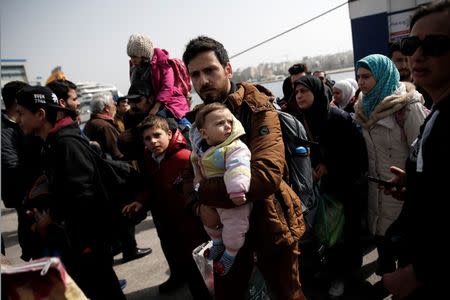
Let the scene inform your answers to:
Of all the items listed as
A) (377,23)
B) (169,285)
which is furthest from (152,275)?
(377,23)

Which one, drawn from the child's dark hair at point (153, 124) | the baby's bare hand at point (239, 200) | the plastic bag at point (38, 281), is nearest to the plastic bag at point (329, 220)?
the baby's bare hand at point (239, 200)

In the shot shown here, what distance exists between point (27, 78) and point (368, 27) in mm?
9406

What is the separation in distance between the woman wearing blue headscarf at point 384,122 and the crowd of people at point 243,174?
10 mm

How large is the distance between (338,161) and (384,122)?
47 cm

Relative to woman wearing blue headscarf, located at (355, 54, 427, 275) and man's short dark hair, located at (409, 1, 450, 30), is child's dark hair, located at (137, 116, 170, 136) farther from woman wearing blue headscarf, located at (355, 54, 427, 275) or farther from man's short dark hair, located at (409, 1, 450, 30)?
man's short dark hair, located at (409, 1, 450, 30)

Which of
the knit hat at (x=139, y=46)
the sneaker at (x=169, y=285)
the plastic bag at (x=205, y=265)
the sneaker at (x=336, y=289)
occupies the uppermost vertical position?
the knit hat at (x=139, y=46)

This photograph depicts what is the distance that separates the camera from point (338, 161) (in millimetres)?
2541

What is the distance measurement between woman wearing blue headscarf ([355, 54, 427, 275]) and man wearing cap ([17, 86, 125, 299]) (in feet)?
6.85

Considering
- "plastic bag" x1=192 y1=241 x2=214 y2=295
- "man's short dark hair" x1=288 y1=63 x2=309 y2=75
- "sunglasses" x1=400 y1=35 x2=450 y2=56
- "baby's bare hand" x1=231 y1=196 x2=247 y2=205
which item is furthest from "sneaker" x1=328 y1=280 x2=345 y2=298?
"man's short dark hair" x1=288 y1=63 x2=309 y2=75

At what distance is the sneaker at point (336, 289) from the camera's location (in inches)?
101

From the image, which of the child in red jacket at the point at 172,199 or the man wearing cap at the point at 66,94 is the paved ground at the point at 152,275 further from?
the man wearing cap at the point at 66,94

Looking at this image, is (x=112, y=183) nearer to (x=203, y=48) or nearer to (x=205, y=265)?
(x=205, y=265)

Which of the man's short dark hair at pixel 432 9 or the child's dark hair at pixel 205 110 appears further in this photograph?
the child's dark hair at pixel 205 110

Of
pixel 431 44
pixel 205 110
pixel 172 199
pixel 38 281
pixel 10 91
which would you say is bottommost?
pixel 172 199
